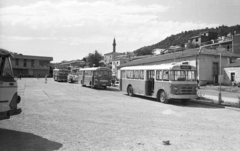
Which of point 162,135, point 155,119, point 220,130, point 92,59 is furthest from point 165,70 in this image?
point 92,59

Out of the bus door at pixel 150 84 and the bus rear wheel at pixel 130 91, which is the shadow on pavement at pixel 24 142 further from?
the bus rear wheel at pixel 130 91

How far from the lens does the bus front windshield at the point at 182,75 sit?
42.0 ft

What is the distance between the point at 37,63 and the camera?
7044 cm

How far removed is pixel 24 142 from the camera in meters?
5.17

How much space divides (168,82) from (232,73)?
21.9m

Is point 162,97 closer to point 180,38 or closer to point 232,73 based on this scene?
point 232,73

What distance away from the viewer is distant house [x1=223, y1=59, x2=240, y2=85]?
28.8 meters

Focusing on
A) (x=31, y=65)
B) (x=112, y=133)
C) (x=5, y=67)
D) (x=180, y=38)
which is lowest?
(x=112, y=133)

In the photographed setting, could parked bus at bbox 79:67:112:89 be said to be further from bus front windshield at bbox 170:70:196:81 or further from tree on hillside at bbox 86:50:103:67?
tree on hillside at bbox 86:50:103:67

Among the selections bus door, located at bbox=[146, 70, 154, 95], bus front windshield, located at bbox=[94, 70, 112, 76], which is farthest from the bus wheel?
bus front windshield, located at bbox=[94, 70, 112, 76]

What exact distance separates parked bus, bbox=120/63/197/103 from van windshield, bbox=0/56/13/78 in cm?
928

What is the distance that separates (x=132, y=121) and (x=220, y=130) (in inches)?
121

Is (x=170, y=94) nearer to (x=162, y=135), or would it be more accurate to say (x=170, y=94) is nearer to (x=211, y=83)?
(x=162, y=135)

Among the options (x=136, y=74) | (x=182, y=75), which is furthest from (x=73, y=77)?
(x=182, y=75)
